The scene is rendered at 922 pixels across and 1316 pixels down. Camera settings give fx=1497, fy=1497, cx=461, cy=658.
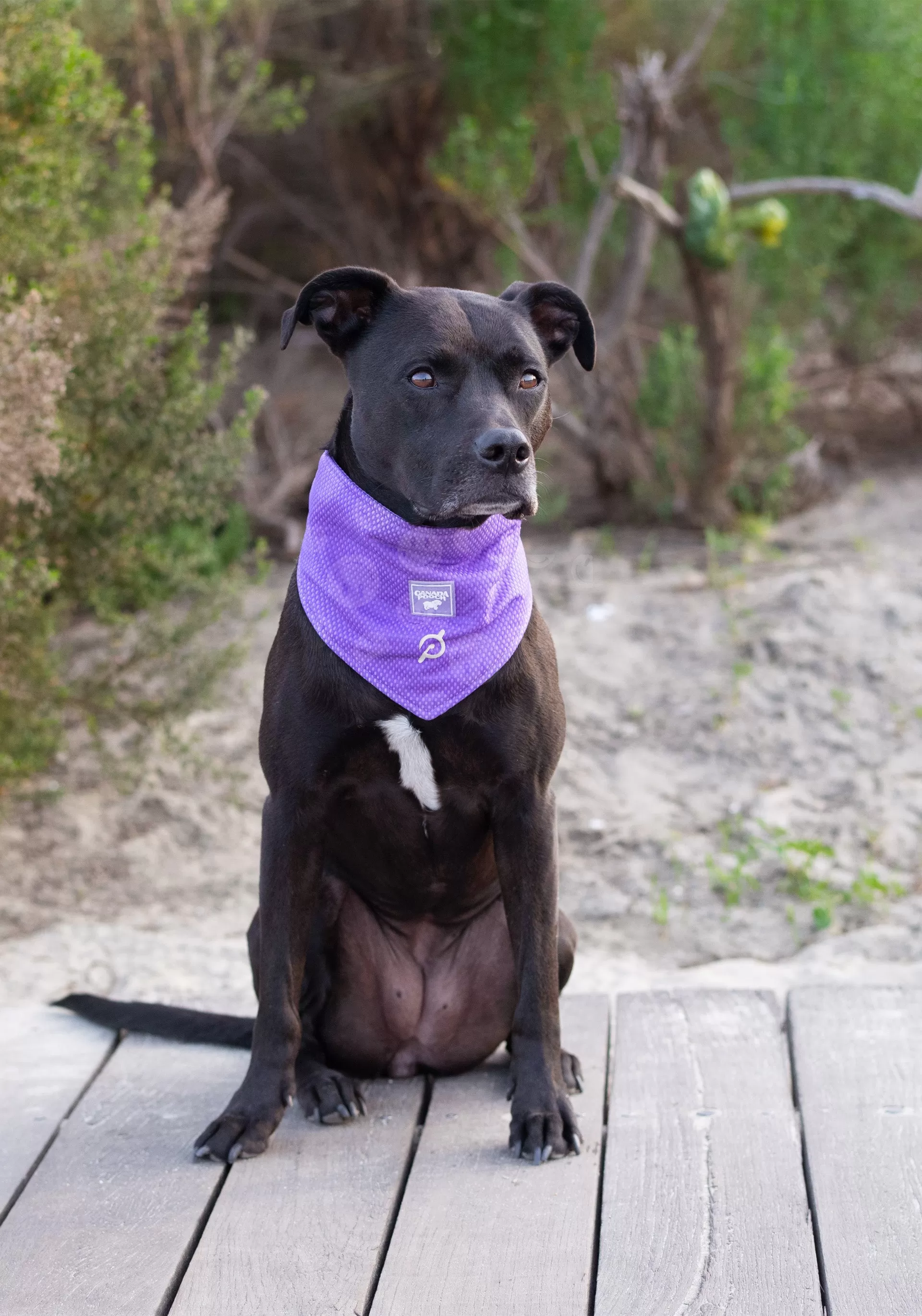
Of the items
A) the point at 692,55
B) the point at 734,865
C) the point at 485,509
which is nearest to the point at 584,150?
Answer: the point at 692,55

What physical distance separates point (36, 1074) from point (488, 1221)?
1.06 m

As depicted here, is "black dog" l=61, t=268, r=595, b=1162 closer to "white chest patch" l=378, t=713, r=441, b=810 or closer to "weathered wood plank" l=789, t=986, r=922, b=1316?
"white chest patch" l=378, t=713, r=441, b=810

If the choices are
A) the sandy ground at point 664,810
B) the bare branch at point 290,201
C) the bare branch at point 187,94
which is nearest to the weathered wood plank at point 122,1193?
the sandy ground at point 664,810


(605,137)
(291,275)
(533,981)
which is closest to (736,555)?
(605,137)

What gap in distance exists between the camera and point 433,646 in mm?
2596

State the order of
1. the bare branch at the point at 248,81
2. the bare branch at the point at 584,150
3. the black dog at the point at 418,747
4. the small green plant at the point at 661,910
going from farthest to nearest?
the bare branch at the point at 584,150
the bare branch at the point at 248,81
the small green plant at the point at 661,910
the black dog at the point at 418,747

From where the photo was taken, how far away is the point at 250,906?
430cm

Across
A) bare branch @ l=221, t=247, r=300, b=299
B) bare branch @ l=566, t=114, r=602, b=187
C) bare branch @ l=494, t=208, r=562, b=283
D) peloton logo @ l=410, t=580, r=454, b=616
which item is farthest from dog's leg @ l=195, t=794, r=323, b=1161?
bare branch @ l=221, t=247, r=300, b=299

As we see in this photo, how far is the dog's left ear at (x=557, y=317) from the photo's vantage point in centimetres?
284

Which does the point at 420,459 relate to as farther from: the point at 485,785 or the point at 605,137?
the point at 605,137

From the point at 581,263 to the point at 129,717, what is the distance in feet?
9.88

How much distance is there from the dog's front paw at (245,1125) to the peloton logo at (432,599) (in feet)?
2.87

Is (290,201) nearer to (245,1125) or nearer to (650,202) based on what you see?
(650,202)

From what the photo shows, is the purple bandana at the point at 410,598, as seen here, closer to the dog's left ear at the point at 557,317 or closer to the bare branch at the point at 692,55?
the dog's left ear at the point at 557,317
